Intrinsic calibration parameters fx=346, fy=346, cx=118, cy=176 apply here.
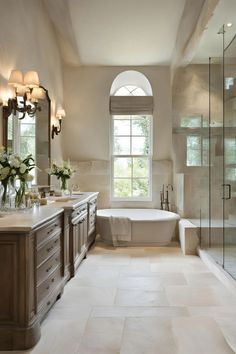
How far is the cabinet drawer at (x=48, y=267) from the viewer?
2.60 m

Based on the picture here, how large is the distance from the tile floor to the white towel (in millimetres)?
951

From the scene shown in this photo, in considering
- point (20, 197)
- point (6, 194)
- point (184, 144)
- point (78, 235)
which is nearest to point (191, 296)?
point (78, 235)

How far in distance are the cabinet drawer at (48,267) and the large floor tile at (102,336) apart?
520 mm

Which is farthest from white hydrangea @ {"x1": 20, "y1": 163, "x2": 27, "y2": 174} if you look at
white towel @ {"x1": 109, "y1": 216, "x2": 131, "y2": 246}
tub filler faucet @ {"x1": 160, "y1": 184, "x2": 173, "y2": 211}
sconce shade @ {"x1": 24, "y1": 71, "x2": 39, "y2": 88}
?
tub filler faucet @ {"x1": 160, "y1": 184, "x2": 173, "y2": 211}

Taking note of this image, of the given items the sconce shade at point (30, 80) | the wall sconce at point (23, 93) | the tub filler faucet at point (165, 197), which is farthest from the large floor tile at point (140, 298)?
the tub filler faucet at point (165, 197)

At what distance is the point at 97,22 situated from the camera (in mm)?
5453

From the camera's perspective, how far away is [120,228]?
17.9ft

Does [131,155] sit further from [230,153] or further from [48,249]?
[48,249]

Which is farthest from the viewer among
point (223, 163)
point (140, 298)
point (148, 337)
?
point (223, 163)

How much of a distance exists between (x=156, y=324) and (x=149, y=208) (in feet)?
12.4

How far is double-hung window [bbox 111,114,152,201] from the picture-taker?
659cm

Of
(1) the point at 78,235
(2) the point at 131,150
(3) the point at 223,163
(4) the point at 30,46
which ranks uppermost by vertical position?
(4) the point at 30,46

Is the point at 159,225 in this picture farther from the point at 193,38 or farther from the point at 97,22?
the point at 97,22

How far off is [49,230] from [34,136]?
1932 millimetres
